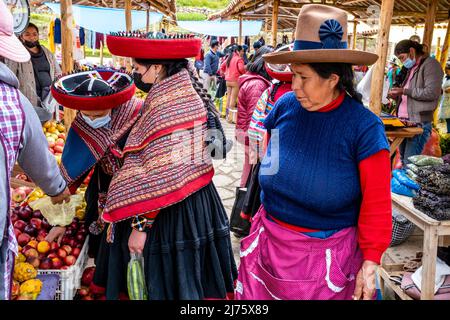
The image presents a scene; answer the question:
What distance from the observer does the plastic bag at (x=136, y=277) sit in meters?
2.17

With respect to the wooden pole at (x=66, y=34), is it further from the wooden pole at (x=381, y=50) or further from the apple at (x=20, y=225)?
the wooden pole at (x=381, y=50)

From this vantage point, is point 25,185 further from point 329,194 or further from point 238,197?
point 329,194

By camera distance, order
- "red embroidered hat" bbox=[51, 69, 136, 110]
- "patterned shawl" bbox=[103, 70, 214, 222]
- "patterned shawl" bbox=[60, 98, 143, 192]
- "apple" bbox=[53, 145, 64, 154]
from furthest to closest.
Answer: "apple" bbox=[53, 145, 64, 154]
"patterned shawl" bbox=[60, 98, 143, 192]
"red embroidered hat" bbox=[51, 69, 136, 110]
"patterned shawl" bbox=[103, 70, 214, 222]

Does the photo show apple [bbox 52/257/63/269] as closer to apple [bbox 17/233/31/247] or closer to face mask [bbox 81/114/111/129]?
apple [bbox 17/233/31/247]

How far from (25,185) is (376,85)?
10.4 ft

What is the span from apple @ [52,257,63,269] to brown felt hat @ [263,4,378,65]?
5.66 ft

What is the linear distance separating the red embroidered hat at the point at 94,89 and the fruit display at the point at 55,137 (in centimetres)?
177

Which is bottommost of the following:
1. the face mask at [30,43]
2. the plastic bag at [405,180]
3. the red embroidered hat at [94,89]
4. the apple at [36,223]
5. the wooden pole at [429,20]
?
the apple at [36,223]

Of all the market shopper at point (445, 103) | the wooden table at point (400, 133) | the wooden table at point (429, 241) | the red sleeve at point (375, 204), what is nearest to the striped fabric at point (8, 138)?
the red sleeve at point (375, 204)

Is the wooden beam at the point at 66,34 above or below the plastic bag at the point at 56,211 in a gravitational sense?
above

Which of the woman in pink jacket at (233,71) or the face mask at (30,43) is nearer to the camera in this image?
the face mask at (30,43)

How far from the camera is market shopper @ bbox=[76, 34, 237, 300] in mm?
2037

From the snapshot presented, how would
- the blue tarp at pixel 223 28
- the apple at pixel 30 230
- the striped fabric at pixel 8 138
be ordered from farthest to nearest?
the blue tarp at pixel 223 28, the apple at pixel 30 230, the striped fabric at pixel 8 138

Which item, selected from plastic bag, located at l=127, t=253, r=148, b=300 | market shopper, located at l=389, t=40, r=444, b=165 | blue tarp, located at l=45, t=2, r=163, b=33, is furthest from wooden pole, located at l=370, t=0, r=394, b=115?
blue tarp, located at l=45, t=2, r=163, b=33
